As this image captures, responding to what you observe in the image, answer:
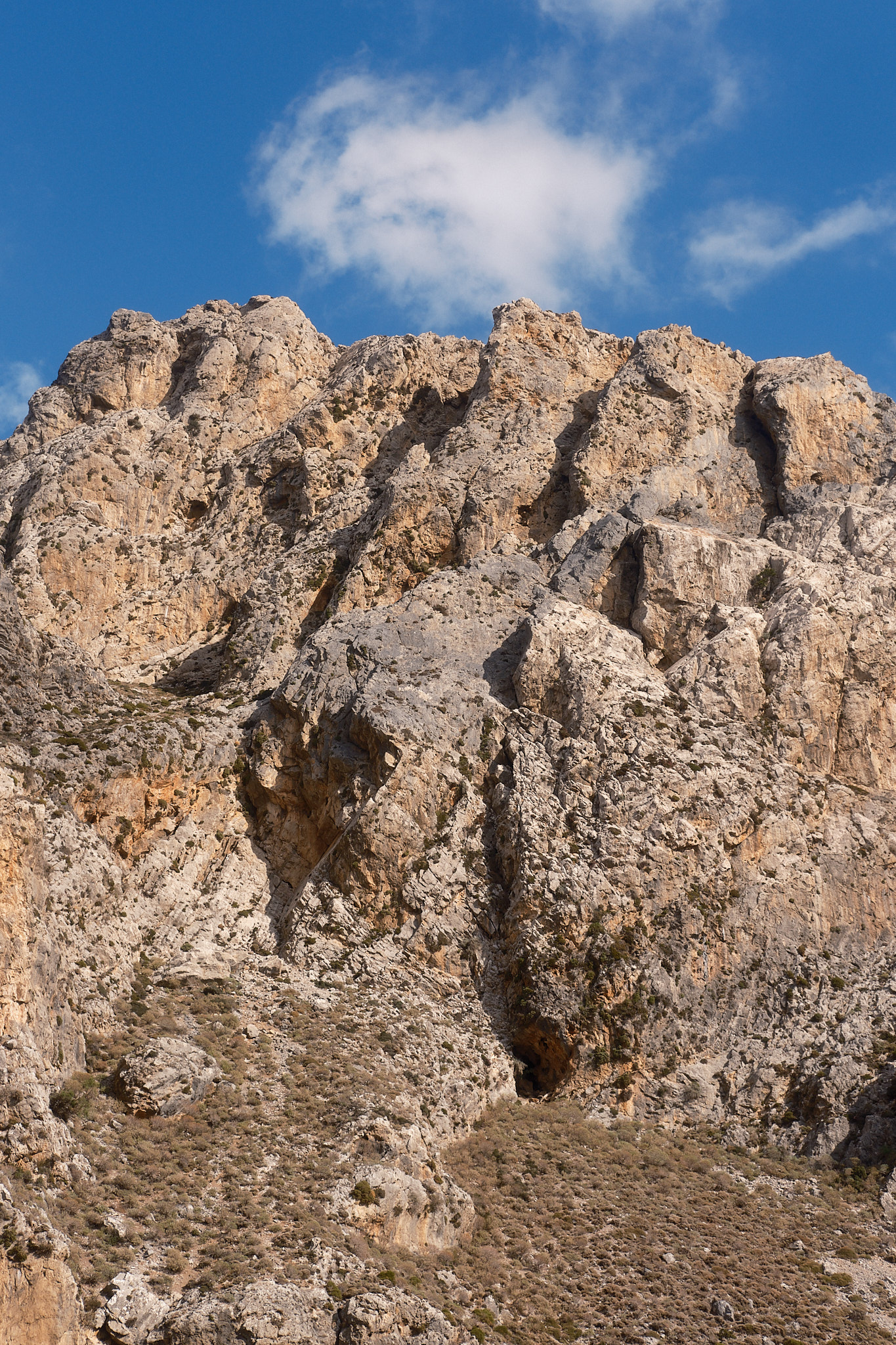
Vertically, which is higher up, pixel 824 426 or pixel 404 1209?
pixel 824 426

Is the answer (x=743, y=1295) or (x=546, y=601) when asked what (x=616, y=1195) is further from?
(x=546, y=601)

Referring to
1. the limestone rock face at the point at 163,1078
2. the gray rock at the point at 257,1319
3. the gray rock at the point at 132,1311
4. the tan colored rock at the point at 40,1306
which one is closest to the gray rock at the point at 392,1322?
the gray rock at the point at 257,1319

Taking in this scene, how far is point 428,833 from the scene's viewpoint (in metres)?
44.5

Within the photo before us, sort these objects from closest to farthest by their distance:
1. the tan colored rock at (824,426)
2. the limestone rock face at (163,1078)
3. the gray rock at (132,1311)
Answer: the gray rock at (132,1311), the limestone rock face at (163,1078), the tan colored rock at (824,426)

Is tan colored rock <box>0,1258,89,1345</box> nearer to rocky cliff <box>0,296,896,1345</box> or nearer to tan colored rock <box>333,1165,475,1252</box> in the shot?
rocky cliff <box>0,296,896,1345</box>

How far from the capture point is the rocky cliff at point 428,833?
31.0 meters

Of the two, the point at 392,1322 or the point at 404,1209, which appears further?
the point at 404,1209

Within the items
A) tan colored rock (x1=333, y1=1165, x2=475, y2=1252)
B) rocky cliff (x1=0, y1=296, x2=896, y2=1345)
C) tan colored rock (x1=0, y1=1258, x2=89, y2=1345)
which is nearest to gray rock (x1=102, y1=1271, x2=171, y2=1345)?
rocky cliff (x1=0, y1=296, x2=896, y2=1345)

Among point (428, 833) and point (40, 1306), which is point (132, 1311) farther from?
point (428, 833)

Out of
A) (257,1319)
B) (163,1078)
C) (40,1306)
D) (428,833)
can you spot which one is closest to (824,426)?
(428,833)

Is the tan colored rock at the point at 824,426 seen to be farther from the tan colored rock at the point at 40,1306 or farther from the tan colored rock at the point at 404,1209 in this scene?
the tan colored rock at the point at 40,1306

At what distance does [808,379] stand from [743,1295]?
4874 cm

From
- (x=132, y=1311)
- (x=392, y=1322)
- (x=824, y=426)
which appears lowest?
(x=132, y=1311)

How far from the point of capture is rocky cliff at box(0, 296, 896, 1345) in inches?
1221
